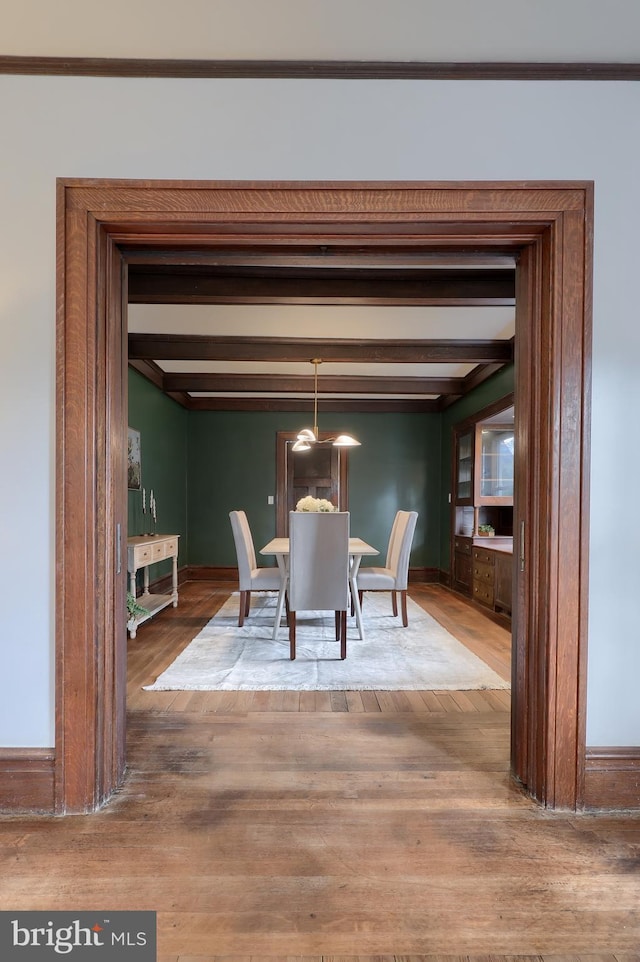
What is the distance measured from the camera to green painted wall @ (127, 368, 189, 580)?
543 cm

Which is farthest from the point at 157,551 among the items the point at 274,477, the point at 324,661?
the point at 274,477

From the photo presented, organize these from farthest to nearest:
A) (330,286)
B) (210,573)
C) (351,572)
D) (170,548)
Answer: (210,573) < (170,548) < (351,572) < (330,286)

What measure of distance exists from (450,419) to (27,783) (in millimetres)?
6342

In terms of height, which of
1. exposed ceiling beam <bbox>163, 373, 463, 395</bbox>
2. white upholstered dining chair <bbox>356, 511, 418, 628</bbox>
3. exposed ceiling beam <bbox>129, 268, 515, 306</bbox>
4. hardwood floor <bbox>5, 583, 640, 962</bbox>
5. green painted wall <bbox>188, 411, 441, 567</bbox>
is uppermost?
exposed ceiling beam <bbox>129, 268, 515, 306</bbox>

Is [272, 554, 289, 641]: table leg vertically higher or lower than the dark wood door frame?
lower

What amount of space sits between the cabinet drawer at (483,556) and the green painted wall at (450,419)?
1.09 m

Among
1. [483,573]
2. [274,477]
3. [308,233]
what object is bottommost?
[483,573]

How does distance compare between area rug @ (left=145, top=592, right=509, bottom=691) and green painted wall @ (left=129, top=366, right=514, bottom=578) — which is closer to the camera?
area rug @ (left=145, top=592, right=509, bottom=691)

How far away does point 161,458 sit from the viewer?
6301 millimetres

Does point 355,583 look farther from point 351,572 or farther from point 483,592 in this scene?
point 483,592

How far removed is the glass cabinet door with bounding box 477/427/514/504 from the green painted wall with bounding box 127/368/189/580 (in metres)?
3.75

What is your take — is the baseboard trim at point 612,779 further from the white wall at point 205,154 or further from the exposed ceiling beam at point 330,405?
the exposed ceiling beam at point 330,405

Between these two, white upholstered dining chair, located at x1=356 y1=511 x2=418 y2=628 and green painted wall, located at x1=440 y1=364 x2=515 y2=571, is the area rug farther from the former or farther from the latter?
green painted wall, located at x1=440 y1=364 x2=515 y2=571

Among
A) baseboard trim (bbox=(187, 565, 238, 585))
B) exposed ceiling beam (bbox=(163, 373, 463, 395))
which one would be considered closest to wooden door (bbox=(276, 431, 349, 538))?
baseboard trim (bbox=(187, 565, 238, 585))
